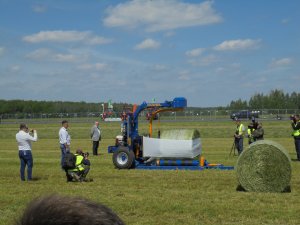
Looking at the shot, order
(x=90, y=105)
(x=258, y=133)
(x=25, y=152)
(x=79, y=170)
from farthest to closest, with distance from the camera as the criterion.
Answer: (x=90, y=105) < (x=258, y=133) < (x=25, y=152) < (x=79, y=170)

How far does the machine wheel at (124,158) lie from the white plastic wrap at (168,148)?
604 millimetres

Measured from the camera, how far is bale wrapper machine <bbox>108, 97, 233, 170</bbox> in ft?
56.8

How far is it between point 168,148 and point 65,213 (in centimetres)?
1605

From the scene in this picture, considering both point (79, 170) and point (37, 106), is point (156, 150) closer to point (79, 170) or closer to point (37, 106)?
point (79, 170)

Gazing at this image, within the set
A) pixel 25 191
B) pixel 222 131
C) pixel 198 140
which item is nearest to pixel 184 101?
pixel 198 140

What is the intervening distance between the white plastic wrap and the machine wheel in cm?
60

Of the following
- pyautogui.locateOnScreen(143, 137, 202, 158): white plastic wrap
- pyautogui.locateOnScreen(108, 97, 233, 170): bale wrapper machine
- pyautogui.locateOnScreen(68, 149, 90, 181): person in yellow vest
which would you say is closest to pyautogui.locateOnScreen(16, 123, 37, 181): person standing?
pyautogui.locateOnScreen(68, 149, 90, 181): person in yellow vest

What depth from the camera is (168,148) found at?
1738 centimetres

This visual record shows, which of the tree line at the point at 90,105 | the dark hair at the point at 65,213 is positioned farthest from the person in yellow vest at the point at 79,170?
the tree line at the point at 90,105

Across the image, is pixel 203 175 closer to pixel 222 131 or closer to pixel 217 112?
pixel 222 131

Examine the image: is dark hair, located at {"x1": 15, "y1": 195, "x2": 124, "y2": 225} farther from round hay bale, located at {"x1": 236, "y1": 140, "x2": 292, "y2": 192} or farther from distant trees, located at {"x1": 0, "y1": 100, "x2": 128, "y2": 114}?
distant trees, located at {"x1": 0, "y1": 100, "x2": 128, "y2": 114}

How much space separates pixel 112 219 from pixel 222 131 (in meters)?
46.7

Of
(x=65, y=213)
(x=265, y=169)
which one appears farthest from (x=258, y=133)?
(x=65, y=213)

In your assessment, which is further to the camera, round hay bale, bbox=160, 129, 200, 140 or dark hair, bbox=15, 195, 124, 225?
round hay bale, bbox=160, 129, 200, 140
